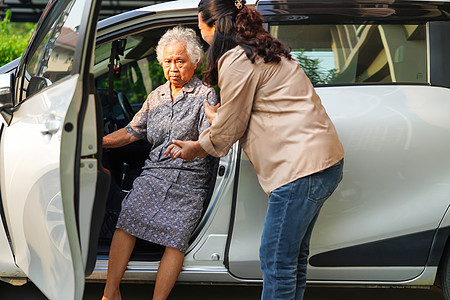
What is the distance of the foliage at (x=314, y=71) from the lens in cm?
256

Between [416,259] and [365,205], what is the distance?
355 millimetres

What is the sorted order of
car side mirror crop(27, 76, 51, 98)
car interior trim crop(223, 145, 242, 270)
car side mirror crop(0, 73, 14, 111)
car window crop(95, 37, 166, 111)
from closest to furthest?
car side mirror crop(27, 76, 51, 98), car side mirror crop(0, 73, 14, 111), car interior trim crop(223, 145, 242, 270), car window crop(95, 37, 166, 111)

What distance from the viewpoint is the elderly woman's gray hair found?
2.67m

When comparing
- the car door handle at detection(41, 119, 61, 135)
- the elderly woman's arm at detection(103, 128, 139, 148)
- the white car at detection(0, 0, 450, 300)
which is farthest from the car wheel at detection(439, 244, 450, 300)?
the car door handle at detection(41, 119, 61, 135)

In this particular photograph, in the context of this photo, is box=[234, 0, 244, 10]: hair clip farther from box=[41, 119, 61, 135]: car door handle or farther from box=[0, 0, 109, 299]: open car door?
box=[41, 119, 61, 135]: car door handle

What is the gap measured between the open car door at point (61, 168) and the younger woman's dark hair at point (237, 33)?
0.44 metres

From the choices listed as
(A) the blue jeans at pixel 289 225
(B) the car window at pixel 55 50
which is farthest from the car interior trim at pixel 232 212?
(B) the car window at pixel 55 50

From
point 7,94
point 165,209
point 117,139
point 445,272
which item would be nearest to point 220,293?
point 165,209

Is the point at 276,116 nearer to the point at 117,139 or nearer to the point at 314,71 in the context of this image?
the point at 314,71

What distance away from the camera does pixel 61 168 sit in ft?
6.04

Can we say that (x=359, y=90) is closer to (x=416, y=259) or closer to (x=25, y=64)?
(x=416, y=259)

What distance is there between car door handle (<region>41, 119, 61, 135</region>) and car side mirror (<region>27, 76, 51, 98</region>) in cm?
25

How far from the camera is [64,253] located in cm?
187

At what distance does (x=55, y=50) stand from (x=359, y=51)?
1.37 m
